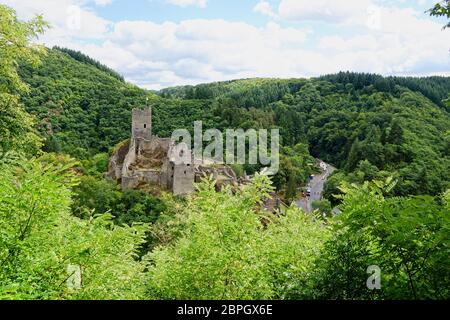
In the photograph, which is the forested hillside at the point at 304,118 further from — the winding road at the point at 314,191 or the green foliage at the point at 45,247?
the green foliage at the point at 45,247

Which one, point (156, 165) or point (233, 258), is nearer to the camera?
point (233, 258)

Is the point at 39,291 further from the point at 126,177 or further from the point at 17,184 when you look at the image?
the point at 126,177

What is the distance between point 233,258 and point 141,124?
44009 mm

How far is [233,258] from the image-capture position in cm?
1070

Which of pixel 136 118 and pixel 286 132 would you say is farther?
pixel 286 132

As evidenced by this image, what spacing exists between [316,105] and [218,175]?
91405 millimetres

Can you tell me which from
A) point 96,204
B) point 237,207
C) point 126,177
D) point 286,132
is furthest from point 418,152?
point 237,207

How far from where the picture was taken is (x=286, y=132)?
93.9 m

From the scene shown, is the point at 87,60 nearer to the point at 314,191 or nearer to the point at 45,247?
the point at 314,191

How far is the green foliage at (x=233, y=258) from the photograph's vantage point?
10.6m

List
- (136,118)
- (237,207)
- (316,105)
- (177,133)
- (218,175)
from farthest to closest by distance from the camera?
(316,105)
(177,133)
(136,118)
(218,175)
(237,207)

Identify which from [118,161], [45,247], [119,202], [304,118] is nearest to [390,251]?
[45,247]

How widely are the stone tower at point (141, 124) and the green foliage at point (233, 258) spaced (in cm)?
4049

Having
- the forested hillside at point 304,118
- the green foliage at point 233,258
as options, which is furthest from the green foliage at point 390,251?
the forested hillside at point 304,118
